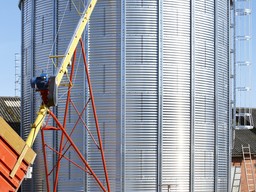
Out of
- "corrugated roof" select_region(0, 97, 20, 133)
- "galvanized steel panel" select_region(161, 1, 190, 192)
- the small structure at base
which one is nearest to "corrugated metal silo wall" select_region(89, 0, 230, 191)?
"galvanized steel panel" select_region(161, 1, 190, 192)

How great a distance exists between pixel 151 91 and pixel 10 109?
1775cm

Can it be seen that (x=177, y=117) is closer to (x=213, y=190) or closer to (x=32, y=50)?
(x=213, y=190)

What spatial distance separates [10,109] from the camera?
1468 inches

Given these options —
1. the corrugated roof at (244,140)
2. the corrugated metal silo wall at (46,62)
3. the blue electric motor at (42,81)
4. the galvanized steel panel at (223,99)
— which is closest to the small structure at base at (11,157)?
the blue electric motor at (42,81)

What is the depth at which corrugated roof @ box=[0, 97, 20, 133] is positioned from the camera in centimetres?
3553

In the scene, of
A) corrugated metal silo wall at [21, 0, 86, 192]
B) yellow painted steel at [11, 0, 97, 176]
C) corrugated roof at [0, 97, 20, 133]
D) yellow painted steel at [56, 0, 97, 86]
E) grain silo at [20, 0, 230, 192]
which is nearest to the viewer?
yellow painted steel at [11, 0, 97, 176]

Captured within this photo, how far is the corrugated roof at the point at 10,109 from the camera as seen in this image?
3553 centimetres

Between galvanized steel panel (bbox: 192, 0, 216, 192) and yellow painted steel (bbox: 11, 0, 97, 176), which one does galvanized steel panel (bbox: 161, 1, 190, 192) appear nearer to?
galvanized steel panel (bbox: 192, 0, 216, 192)

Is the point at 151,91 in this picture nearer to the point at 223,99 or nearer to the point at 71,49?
the point at 223,99

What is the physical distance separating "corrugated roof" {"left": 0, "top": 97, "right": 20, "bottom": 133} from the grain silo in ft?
44.1

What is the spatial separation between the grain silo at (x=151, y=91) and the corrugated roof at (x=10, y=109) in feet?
44.1

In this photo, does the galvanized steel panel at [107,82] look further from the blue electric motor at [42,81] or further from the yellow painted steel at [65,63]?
the blue electric motor at [42,81]

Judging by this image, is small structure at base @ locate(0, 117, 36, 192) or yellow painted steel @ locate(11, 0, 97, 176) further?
yellow painted steel @ locate(11, 0, 97, 176)

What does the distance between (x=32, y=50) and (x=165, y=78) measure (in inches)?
232
